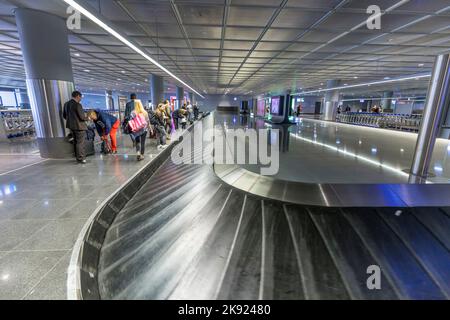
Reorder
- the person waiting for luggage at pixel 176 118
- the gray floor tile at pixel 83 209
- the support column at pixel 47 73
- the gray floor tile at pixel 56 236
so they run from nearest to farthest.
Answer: the gray floor tile at pixel 56 236, the gray floor tile at pixel 83 209, the support column at pixel 47 73, the person waiting for luggage at pixel 176 118

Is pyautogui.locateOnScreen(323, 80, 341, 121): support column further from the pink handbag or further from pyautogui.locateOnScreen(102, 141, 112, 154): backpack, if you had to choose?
pyautogui.locateOnScreen(102, 141, 112, 154): backpack

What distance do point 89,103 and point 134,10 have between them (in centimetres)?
4471

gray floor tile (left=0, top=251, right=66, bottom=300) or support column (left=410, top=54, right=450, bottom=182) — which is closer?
gray floor tile (left=0, top=251, right=66, bottom=300)

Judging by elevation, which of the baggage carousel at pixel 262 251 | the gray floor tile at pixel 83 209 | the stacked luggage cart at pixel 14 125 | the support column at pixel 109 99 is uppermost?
the support column at pixel 109 99

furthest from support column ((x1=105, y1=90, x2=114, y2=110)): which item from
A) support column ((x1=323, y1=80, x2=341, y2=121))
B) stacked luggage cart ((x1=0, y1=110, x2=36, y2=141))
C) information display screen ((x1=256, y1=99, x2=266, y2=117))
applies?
support column ((x1=323, y1=80, x2=341, y2=121))

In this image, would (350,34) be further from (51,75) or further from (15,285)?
(15,285)

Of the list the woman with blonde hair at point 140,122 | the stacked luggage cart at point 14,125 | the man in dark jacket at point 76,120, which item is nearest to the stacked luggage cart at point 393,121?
the woman with blonde hair at point 140,122

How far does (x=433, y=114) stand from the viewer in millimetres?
3695

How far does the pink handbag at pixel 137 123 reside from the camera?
19.5 ft

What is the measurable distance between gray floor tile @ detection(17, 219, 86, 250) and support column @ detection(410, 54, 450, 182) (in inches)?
203

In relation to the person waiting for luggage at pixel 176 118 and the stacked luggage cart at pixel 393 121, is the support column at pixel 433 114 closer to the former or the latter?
the stacked luggage cart at pixel 393 121

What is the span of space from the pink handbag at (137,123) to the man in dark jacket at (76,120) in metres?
1.23

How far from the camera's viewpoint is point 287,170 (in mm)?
4238

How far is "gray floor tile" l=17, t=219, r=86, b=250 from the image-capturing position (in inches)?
96.6
